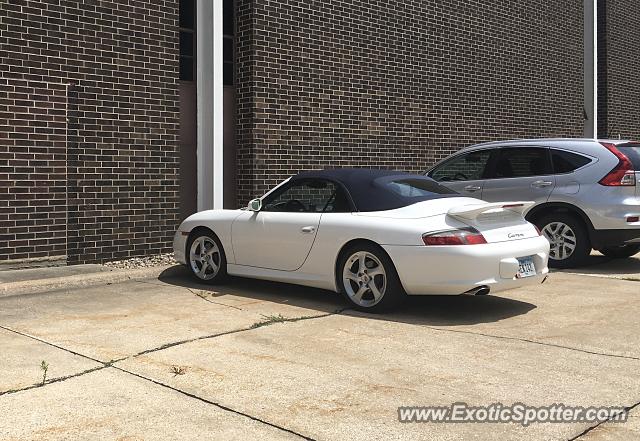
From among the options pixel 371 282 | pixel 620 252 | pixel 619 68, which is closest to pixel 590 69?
pixel 619 68

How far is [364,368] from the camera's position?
182 inches

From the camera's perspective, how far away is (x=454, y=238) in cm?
591

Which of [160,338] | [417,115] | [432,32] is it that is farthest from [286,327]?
[432,32]

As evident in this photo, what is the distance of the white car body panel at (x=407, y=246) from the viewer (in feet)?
19.3

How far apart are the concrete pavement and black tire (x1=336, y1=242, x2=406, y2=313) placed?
0.56 feet

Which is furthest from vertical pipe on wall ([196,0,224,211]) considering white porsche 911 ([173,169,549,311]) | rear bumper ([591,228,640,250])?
rear bumper ([591,228,640,250])

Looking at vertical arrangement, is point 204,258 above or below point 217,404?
above

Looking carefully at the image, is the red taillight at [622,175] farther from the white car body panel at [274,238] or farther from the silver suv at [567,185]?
the white car body panel at [274,238]

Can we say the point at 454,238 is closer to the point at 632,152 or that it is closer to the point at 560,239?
the point at 560,239

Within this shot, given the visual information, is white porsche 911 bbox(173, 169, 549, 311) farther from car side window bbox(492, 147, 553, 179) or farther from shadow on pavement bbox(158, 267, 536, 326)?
car side window bbox(492, 147, 553, 179)

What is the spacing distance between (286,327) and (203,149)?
4.80m

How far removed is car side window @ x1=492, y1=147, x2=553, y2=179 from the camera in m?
9.36

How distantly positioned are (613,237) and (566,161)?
1.19m

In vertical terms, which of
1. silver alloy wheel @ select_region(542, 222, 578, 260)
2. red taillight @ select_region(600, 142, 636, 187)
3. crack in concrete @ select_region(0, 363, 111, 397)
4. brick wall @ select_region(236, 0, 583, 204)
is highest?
brick wall @ select_region(236, 0, 583, 204)
